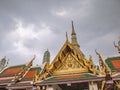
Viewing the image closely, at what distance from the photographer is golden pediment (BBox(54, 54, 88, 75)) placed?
626 inches

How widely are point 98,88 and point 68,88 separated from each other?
11.5 feet

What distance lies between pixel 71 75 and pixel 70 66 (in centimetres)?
102

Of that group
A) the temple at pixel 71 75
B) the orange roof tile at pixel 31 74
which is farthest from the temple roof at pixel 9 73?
the orange roof tile at pixel 31 74

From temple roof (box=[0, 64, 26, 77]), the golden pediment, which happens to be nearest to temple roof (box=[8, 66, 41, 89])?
temple roof (box=[0, 64, 26, 77])

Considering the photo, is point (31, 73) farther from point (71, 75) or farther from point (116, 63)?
point (116, 63)

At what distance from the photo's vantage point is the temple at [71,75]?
538 inches

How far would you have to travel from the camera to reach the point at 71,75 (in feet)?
51.1

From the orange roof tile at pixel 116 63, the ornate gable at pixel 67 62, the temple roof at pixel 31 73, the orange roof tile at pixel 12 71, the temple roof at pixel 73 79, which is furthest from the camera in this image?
the orange roof tile at pixel 12 71

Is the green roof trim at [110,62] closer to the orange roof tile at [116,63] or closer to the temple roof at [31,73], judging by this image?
the orange roof tile at [116,63]

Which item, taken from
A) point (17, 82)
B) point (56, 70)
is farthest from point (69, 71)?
point (17, 82)

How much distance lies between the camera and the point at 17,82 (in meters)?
17.0

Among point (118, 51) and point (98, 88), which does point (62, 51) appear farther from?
point (118, 51)

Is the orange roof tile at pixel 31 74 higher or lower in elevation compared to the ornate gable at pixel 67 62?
lower

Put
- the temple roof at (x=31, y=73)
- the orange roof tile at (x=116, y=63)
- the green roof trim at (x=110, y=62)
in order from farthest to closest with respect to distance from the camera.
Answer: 1. the temple roof at (x=31, y=73)
2. the orange roof tile at (x=116, y=63)
3. the green roof trim at (x=110, y=62)
